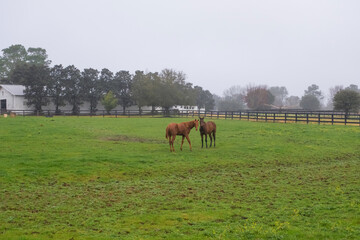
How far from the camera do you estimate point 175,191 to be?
897cm

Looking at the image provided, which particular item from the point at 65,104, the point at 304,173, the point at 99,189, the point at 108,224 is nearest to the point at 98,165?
the point at 99,189

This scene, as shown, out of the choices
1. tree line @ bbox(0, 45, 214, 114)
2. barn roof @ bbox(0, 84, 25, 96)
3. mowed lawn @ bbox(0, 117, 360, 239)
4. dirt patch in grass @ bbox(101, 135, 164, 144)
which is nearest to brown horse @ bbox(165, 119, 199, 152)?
mowed lawn @ bbox(0, 117, 360, 239)

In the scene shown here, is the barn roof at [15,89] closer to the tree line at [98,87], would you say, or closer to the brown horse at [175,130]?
the tree line at [98,87]

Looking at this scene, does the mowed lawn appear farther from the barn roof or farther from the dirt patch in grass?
the barn roof

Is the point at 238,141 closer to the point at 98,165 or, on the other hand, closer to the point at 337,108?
the point at 98,165

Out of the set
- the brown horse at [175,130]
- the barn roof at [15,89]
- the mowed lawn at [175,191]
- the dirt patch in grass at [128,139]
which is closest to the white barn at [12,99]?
the barn roof at [15,89]

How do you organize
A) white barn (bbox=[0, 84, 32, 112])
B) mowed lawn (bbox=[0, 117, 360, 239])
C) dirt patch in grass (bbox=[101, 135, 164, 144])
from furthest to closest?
white barn (bbox=[0, 84, 32, 112]), dirt patch in grass (bbox=[101, 135, 164, 144]), mowed lawn (bbox=[0, 117, 360, 239])

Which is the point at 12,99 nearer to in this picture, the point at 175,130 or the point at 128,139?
the point at 128,139

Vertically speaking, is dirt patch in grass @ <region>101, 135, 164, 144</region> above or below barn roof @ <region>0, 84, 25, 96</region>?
below

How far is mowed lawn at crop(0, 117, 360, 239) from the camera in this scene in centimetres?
613

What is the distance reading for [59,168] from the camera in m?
11.2

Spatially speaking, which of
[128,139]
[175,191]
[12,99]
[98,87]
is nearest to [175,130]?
[128,139]

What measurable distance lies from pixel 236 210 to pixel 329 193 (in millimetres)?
2794

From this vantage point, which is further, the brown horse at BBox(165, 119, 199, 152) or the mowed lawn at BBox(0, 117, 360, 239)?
the brown horse at BBox(165, 119, 199, 152)
